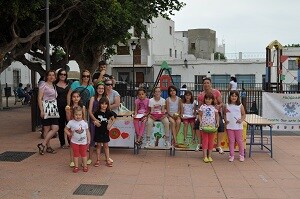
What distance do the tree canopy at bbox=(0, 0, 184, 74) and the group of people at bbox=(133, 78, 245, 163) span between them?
20.4 feet

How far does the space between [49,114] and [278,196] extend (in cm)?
488

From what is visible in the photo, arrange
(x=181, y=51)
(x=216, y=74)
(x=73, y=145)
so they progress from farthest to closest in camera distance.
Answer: (x=181, y=51)
(x=216, y=74)
(x=73, y=145)

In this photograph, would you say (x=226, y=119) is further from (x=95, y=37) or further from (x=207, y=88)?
(x=95, y=37)

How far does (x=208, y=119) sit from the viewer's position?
297 inches

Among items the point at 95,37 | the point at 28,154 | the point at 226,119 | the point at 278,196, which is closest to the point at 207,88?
the point at 226,119

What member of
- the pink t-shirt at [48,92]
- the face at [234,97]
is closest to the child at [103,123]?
the pink t-shirt at [48,92]

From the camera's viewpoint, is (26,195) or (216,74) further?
(216,74)

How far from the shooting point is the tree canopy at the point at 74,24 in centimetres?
1381

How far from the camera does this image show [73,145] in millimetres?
6711

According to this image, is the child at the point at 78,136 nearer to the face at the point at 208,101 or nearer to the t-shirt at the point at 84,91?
the t-shirt at the point at 84,91

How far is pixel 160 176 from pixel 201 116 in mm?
1708

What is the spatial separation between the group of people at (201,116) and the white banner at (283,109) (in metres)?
3.02

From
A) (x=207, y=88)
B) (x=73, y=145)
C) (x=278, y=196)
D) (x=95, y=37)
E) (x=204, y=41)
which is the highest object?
(x=204, y=41)

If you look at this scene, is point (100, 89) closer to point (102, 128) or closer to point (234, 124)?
point (102, 128)
